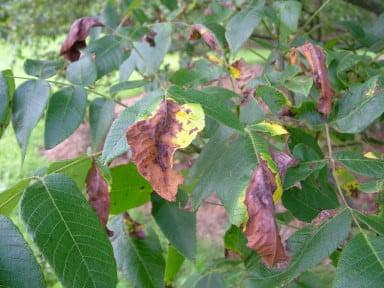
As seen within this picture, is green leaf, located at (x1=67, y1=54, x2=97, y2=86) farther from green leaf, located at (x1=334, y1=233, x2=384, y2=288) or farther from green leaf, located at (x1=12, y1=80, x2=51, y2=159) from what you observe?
green leaf, located at (x1=334, y1=233, x2=384, y2=288)

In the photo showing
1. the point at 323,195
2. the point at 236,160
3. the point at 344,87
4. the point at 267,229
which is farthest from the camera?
the point at 344,87

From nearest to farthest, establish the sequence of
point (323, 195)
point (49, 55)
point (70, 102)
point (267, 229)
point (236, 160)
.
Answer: point (267, 229)
point (236, 160)
point (323, 195)
point (70, 102)
point (49, 55)

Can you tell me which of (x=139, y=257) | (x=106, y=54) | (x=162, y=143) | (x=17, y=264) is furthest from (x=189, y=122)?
(x=106, y=54)

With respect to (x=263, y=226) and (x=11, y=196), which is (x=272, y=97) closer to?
(x=263, y=226)

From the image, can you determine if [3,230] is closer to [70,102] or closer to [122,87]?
[70,102]

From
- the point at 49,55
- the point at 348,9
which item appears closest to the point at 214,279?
the point at 49,55
